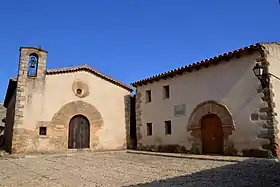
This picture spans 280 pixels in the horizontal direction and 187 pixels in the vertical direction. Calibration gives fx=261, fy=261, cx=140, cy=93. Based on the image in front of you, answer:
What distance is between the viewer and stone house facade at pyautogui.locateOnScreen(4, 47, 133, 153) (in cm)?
1280

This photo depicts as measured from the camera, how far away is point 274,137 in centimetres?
900

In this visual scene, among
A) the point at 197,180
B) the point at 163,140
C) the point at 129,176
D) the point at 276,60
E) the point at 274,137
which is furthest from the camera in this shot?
the point at 163,140

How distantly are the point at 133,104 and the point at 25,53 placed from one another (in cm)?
686

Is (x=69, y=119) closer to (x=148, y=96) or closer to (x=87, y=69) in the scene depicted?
(x=87, y=69)

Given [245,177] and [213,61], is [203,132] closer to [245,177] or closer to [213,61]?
[213,61]

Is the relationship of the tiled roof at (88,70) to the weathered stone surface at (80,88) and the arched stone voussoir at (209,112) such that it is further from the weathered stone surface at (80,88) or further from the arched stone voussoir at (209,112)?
the arched stone voussoir at (209,112)

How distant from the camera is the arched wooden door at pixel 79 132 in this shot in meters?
14.0

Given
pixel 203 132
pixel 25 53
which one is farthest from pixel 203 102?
pixel 25 53

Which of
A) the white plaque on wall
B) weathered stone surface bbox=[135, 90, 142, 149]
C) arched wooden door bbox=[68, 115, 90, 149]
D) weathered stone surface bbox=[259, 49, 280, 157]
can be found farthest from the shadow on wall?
arched wooden door bbox=[68, 115, 90, 149]

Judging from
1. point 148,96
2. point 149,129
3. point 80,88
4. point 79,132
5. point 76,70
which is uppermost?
point 76,70

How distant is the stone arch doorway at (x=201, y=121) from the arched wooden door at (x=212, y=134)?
175 mm

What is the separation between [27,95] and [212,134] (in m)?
9.03

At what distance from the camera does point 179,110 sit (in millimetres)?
12656

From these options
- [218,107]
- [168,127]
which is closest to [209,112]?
[218,107]
